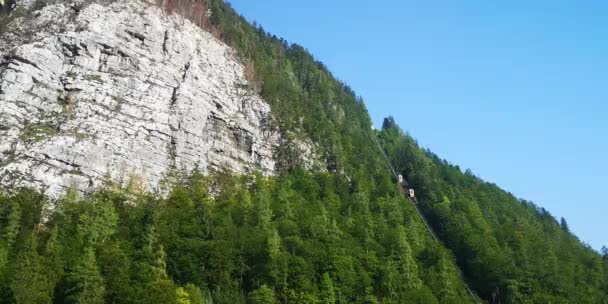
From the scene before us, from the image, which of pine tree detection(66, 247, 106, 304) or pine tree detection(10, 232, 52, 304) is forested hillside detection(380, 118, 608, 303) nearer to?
pine tree detection(66, 247, 106, 304)

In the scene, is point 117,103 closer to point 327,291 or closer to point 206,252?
point 206,252

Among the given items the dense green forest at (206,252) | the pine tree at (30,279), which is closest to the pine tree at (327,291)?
the dense green forest at (206,252)

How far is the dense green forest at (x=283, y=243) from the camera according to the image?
223 ft

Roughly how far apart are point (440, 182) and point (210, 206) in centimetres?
7027

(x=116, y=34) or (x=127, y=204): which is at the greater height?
(x=116, y=34)

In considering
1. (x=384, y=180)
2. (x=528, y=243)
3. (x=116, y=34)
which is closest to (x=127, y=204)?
(x=116, y=34)

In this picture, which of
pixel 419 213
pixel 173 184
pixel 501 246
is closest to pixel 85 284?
pixel 173 184

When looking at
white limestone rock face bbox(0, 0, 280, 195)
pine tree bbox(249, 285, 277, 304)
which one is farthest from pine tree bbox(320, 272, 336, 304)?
white limestone rock face bbox(0, 0, 280, 195)

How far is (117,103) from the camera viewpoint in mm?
94625

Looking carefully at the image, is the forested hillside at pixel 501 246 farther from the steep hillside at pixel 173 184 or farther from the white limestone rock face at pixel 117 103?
the white limestone rock face at pixel 117 103

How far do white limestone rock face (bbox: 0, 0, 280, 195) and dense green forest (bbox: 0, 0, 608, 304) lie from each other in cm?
375

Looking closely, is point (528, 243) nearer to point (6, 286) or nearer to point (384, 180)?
point (384, 180)

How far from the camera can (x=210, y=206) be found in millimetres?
89938

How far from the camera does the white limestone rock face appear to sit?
84438 millimetres
